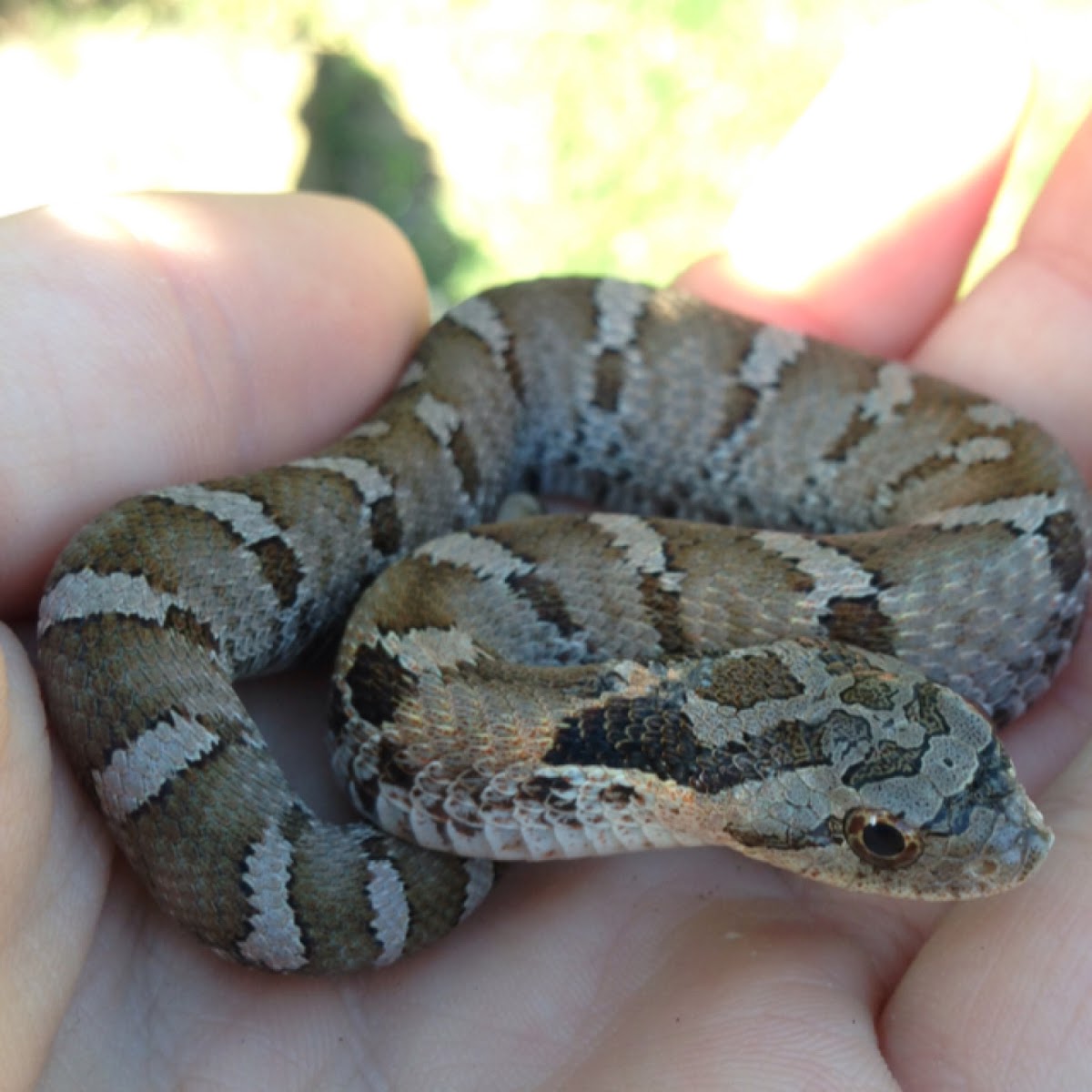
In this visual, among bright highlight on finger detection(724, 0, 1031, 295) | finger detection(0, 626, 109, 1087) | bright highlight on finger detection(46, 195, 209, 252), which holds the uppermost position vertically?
bright highlight on finger detection(724, 0, 1031, 295)

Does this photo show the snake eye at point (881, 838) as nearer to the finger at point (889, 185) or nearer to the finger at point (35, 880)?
the finger at point (35, 880)

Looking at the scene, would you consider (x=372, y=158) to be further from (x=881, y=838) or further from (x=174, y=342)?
(x=881, y=838)

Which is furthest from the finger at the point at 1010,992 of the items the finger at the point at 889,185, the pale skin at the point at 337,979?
the finger at the point at 889,185

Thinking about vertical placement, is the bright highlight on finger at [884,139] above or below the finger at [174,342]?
above

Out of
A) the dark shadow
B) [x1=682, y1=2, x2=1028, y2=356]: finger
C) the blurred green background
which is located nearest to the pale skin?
[x1=682, y1=2, x2=1028, y2=356]: finger

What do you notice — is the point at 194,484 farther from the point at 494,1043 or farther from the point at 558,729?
the point at 494,1043

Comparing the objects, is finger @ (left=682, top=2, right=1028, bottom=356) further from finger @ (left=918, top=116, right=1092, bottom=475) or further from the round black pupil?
the round black pupil

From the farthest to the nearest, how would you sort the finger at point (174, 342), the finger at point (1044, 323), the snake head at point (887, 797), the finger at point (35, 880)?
1. the finger at point (1044, 323)
2. the finger at point (174, 342)
3. the snake head at point (887, 797)
4. the finger at point (35, 880)
